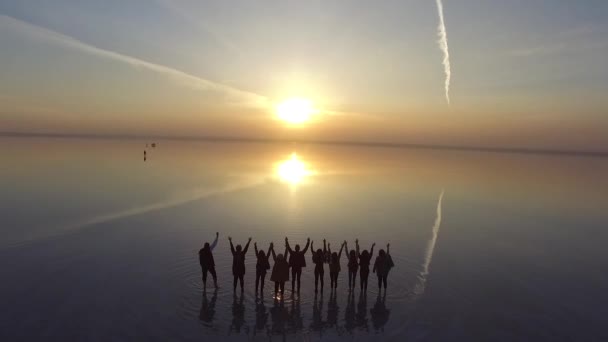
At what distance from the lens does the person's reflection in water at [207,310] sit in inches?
488

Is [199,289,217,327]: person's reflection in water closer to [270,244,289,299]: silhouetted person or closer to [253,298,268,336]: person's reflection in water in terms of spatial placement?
[253,298,268,336]: person's reflection in water

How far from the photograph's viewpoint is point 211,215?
1161 inches

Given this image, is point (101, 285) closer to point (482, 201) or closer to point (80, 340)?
point (80, 340)

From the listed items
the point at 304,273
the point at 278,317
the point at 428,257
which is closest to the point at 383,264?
the point at 304,273

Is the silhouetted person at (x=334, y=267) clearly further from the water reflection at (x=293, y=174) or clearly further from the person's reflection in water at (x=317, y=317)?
the water reflection at (x=293, y=174)

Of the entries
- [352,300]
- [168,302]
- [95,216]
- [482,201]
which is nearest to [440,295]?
[352,300]

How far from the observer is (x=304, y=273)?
17344mm

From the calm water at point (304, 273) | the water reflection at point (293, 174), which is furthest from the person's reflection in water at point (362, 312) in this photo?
the water reflection at point (293, 174)

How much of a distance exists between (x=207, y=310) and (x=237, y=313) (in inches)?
44.9

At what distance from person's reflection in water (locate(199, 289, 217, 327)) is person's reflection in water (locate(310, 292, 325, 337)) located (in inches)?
139

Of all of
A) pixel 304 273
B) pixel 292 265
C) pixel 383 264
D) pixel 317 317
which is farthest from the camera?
pixel 304 273

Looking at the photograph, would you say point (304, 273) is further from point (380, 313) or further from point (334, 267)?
point (380, 313)

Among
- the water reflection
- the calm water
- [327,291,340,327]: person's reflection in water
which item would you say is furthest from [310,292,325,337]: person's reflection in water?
the water reflection

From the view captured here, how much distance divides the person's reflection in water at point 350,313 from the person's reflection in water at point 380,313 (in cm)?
71
